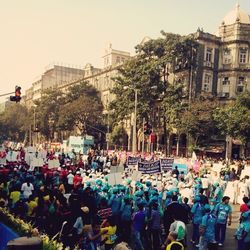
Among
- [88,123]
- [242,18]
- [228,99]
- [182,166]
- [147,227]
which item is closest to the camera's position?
[147,227]

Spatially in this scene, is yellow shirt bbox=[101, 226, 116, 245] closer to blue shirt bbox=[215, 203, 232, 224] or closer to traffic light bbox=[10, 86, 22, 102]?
blue shirt bbox=[215, 203, 232, 224]

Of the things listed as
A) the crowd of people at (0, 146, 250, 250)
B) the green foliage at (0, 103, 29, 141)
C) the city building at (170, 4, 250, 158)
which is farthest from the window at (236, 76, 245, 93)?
the green foliage at (0, 103, 29, 141)

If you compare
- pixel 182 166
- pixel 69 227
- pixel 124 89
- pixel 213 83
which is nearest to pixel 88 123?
pixel 124 89

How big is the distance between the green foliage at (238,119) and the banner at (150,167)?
22.0 m

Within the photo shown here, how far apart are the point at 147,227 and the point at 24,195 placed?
3.85 m

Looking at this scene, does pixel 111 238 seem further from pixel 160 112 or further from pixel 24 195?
pixel 160 112

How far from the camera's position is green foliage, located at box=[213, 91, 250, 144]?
3675 centimetres

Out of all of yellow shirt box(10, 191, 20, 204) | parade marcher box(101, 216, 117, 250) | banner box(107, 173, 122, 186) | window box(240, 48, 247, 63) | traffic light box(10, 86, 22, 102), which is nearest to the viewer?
parade marcher box(101, 216, 117, 250)

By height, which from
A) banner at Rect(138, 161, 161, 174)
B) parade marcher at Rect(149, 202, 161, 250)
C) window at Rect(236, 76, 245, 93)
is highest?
window at Rect(236, 76, 245, 93)

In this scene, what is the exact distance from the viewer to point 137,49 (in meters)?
48.6

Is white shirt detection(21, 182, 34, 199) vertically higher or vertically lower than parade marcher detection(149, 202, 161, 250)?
higher

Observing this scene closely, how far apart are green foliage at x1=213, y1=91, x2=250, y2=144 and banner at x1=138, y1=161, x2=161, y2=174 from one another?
22.0 meters

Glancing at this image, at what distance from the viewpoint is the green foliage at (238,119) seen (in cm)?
3675

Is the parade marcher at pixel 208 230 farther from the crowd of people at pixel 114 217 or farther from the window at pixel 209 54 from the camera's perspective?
the window at pixel 209 54
